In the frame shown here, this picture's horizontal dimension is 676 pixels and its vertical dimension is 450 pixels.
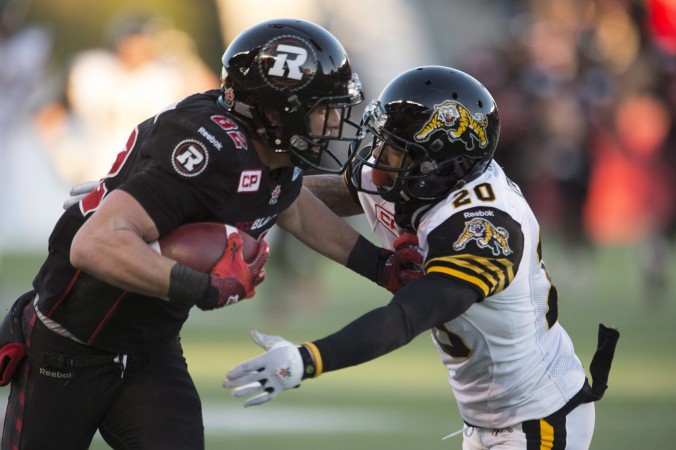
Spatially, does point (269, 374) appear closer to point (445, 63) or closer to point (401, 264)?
point (401, 264)

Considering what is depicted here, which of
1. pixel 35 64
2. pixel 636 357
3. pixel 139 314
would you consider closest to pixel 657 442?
pixel 636 357

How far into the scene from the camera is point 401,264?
4.07m

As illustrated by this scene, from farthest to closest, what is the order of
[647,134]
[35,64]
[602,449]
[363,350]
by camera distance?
[647,134], [35,64], [602,449], [363,350]

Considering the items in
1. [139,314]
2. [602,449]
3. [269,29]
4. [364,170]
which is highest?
[269,29]

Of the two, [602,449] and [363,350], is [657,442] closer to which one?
[602,449]

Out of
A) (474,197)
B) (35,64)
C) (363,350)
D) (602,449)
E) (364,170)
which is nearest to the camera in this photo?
(363,350)

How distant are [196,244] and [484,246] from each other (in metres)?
0.88

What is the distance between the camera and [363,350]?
3168 millimetres

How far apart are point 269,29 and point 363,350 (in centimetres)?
122

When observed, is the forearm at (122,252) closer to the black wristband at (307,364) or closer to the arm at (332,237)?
the black wristband at (307,364)

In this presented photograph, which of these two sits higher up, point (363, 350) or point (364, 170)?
point (364, 170)

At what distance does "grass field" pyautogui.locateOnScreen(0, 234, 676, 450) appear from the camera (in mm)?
6441

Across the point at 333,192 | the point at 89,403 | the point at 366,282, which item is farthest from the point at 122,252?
the point at 366,282

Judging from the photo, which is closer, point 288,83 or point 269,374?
point 269,374
